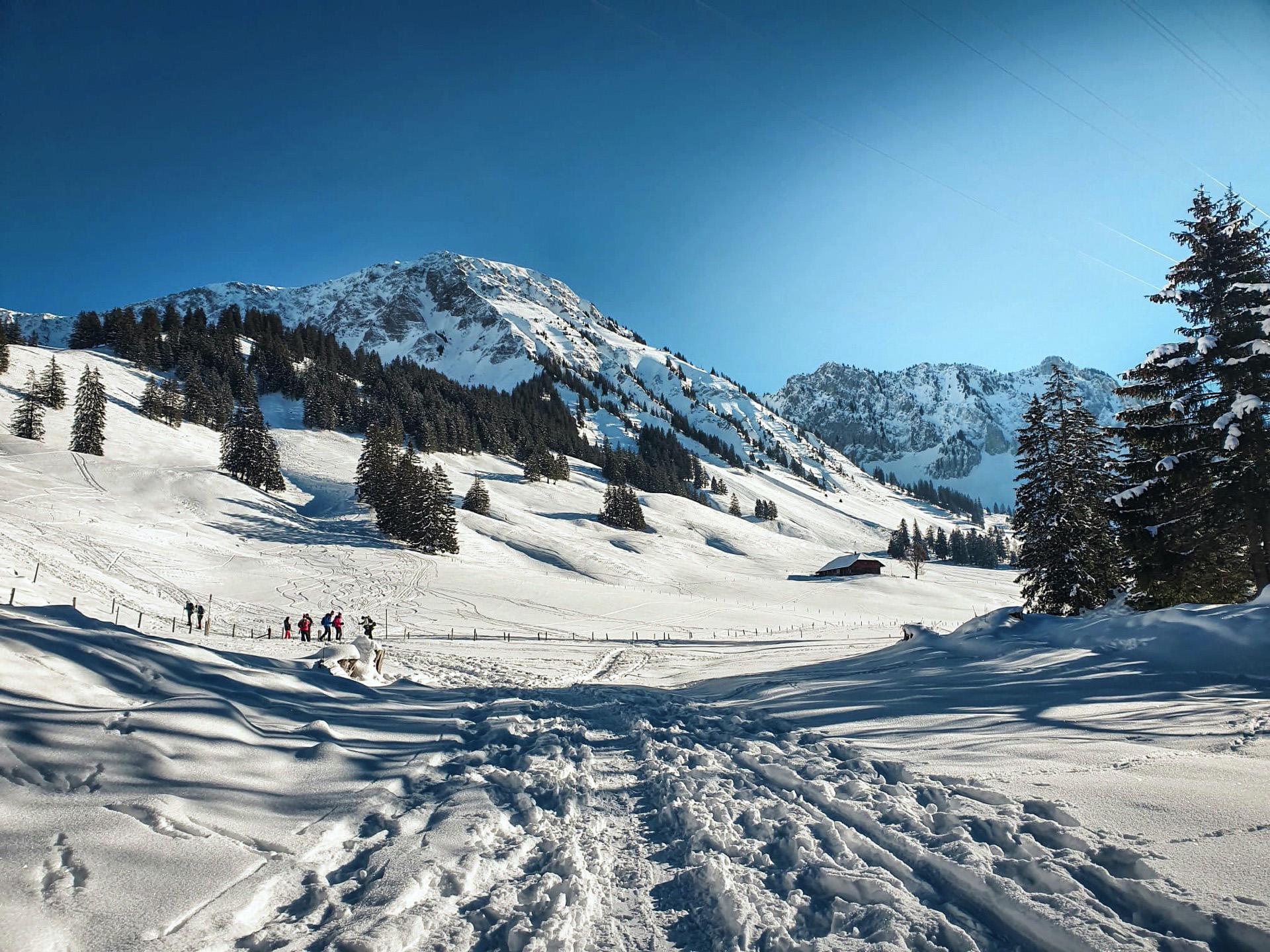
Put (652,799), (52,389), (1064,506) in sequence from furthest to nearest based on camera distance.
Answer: (52,389), (1064,506), (652,799)

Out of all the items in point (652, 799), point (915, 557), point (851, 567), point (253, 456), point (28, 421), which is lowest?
point (851, 567)

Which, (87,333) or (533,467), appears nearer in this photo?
(533,467)

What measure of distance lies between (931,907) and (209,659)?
10045 millimetres

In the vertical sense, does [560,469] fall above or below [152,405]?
below

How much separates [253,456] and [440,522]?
86.6 feet

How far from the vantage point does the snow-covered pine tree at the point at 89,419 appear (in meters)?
→ 54.5

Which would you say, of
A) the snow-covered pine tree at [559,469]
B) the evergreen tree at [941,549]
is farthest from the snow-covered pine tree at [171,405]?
the evergreen tree at [941,549]

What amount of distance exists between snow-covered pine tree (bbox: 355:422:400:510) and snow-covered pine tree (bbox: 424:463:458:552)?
4.67 metres

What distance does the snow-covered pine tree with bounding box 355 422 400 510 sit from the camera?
54344 mm

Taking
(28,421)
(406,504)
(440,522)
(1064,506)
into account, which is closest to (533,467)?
(406,504)

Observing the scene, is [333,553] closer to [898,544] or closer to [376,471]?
[376,471]

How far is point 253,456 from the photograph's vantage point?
2376 inches

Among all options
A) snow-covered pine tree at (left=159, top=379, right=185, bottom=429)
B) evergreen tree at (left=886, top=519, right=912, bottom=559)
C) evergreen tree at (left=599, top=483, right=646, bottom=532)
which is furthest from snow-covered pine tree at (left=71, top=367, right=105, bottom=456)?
evergreen tree at (left=886, top=519, right=912, bottom=559)

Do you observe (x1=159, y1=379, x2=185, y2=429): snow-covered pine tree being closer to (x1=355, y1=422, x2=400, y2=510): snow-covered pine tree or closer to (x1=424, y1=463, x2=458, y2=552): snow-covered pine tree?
(x1=355, y1=422, x2=400, y2=510): snow-covered pine tree
